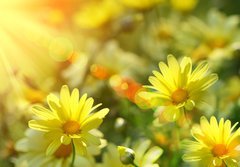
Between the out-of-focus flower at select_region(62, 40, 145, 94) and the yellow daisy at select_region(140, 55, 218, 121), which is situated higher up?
the out-of-focus flower at select_region(62, 40, 145, 94)

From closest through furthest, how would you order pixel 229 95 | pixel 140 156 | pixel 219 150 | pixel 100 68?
pixel 219 150
pixel 140 156
pixel 229 95
pixel 100 68

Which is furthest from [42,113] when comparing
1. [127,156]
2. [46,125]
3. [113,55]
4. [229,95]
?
[113,55]

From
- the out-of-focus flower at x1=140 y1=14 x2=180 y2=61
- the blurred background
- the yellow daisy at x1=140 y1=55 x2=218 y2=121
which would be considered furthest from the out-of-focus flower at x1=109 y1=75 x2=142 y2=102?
the out-of-focus flower at x1=140 y1=14 x2=180 y2=61

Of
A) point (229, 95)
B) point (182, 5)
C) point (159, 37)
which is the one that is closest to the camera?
point (229, 95)

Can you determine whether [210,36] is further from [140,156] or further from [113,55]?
[140,156]

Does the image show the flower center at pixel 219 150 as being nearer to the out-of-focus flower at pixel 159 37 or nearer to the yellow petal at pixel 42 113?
the yellow petal at pixel 42 113

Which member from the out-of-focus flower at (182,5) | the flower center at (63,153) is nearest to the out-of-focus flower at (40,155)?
the flower center at (63,153)

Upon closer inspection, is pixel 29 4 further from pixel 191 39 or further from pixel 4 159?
pixel 4 159

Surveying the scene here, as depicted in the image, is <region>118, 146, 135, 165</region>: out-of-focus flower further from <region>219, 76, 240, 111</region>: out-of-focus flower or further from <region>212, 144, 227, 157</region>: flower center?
<region>219, 76, 240, 111</region>: out-of-focus flower
